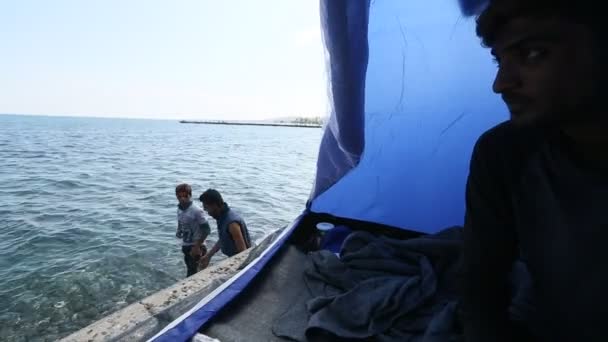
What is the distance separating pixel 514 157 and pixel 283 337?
1.26 metres

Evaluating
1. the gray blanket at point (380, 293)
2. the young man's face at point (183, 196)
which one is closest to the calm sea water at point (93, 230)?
the young man's face at point (183, 196)

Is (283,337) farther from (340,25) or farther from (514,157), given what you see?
(340,25)

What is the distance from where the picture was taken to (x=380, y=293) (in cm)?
173

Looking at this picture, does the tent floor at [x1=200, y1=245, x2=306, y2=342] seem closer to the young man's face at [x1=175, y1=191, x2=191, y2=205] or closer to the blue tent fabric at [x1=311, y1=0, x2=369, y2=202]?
the blue tent fabric at [x1=311, y1=0, x2=369, y2=202]

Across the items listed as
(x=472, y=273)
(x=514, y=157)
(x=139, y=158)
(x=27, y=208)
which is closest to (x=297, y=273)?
(x=472, y=273)

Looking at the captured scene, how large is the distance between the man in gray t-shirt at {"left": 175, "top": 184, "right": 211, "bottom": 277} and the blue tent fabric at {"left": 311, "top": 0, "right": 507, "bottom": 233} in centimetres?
234

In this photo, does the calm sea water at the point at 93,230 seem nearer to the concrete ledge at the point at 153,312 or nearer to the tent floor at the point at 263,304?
the concrete ledge at the point at 153,312

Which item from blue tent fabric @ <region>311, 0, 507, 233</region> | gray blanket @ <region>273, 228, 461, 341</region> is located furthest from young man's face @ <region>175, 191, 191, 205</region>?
gray blanket @ <region>273, 228, 461, 341</region>

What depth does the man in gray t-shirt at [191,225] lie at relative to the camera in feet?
15.0

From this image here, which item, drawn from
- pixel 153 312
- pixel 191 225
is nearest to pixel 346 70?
pixel 153 312

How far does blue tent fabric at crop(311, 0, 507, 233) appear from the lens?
6.93 feet

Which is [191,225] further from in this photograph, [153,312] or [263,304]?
[263,304]

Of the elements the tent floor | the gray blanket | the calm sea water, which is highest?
the gray blanket

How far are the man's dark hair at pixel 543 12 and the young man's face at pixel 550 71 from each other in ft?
0.04
